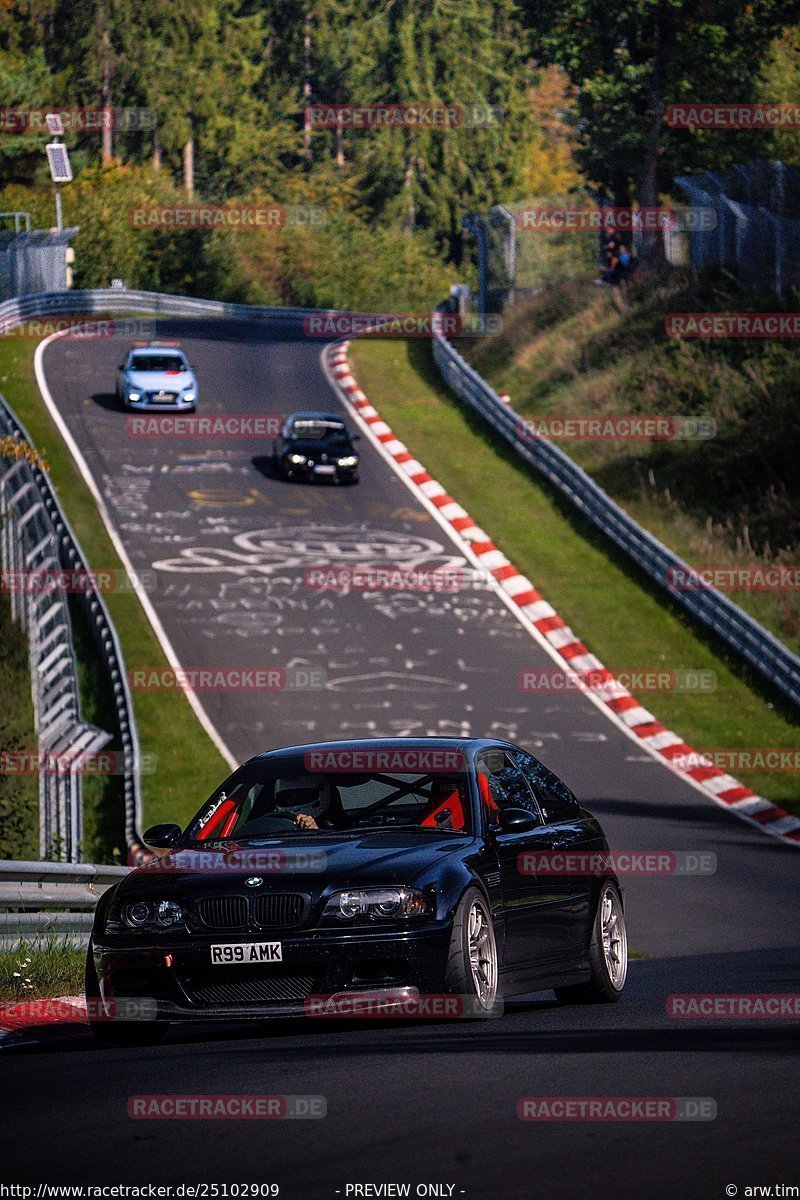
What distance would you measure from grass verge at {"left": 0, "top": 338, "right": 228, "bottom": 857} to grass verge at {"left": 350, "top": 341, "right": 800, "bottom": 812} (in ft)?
21.4

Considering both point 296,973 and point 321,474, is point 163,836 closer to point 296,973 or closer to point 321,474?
point 296,973

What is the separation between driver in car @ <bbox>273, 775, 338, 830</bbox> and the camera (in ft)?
32.0

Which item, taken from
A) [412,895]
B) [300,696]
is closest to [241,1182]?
[412,895]

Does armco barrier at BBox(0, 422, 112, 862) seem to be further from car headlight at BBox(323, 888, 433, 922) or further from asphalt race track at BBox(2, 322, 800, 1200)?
car headlight at BBox(323, 888, 433, 922)

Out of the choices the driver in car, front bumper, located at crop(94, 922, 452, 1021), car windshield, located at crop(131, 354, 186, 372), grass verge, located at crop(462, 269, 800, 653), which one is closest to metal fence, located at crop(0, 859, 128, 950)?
the driver in car

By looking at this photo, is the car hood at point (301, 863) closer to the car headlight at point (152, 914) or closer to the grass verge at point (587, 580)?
the car headlight at point (152, 914)

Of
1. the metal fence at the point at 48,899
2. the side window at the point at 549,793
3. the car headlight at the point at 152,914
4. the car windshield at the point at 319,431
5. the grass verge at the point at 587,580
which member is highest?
the car headlight at the point at 152,914

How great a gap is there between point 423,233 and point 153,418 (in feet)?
222

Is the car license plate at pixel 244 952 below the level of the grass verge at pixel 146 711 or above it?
above

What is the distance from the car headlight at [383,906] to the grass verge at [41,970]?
250 cm

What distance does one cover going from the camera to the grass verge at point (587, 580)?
2625cm

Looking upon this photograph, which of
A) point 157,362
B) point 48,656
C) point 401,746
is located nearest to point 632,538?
point 48,656

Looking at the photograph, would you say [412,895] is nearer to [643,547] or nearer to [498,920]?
[498,920]

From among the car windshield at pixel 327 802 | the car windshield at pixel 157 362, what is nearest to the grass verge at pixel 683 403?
the car windshield at pixel 157 362
